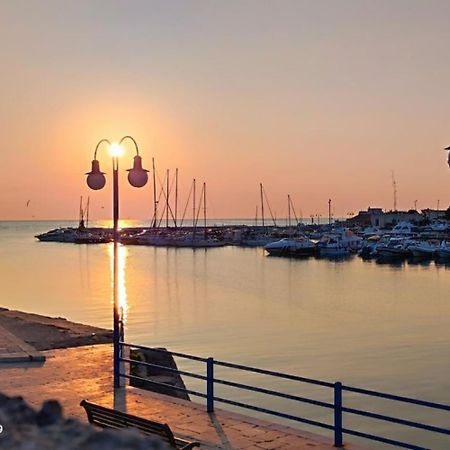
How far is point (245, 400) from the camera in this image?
1941 cm

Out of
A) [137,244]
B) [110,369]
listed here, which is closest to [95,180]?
A: [110,369]

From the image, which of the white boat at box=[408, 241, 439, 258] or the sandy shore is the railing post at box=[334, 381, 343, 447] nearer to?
the sandy shore

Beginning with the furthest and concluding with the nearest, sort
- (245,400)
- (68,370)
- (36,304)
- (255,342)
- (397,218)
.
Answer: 1. (397,218)
2. (36,304)
3. (255,342)
4. (245,400)
5. (68,370)

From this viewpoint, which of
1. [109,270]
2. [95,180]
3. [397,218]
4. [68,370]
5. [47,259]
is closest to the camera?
[95,180]

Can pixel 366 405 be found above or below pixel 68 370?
below

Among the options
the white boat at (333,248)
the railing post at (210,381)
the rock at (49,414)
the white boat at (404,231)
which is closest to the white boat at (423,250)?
the white boat at (333,248)

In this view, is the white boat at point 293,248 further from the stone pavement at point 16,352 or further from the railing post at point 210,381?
the railing post at point 210,381

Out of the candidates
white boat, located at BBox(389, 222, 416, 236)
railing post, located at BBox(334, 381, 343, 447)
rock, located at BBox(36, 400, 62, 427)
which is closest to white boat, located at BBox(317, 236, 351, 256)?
white boat, located at BBox(389, 222, 416, 236)

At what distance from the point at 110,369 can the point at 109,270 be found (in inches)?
2530

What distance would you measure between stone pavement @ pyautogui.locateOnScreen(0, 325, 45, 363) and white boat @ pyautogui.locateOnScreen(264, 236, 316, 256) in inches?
2841

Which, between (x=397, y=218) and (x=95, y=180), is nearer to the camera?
(x=95, y=180)

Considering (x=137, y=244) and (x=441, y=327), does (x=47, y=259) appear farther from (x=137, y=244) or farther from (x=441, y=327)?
(x=441, y=327)

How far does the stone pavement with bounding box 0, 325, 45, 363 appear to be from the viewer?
1620 cm

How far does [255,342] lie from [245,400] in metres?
11.2
